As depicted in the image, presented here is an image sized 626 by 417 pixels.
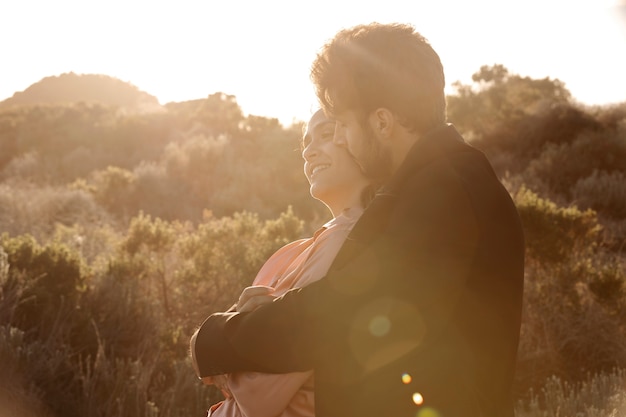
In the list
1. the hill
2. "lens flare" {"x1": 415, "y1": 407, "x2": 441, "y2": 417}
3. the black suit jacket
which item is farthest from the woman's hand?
the hill

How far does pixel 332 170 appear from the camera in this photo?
91.4 inches

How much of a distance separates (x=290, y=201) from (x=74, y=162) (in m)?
13.5

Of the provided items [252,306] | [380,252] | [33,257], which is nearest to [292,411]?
[252,306]

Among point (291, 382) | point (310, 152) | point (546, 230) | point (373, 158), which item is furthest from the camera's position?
point (546, 230)

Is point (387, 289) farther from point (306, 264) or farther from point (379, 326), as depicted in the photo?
point (306, 264)

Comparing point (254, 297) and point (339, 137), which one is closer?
point (254, 297)

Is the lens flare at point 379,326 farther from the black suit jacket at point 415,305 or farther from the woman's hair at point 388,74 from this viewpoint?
the woman's hair at point 388,74

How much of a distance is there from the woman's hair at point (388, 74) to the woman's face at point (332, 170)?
0.75 feet

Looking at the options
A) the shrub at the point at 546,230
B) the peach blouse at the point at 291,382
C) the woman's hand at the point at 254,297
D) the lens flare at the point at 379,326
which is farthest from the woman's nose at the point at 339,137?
the shrub at the point at 546,230

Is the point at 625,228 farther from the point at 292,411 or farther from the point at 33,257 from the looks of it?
the point at 292,411

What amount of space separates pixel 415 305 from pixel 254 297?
60cm

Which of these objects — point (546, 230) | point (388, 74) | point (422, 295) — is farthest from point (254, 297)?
point (546, 230)

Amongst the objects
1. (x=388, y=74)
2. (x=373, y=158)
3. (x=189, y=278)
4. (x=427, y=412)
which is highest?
(x=388, y=74)

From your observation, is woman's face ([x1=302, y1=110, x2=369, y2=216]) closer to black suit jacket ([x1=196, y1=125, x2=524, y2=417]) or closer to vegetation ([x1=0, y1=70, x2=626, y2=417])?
black suit jacket ([x1=196, y1=125, x2=524, y2=417])
